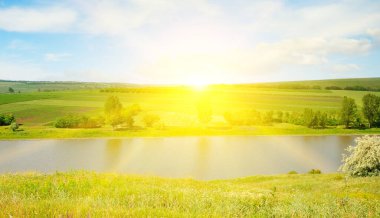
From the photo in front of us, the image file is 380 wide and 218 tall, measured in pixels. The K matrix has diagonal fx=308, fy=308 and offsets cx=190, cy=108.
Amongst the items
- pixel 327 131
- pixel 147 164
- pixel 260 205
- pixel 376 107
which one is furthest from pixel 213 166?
pixel 376 107

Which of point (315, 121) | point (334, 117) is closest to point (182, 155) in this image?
point (315, 121)

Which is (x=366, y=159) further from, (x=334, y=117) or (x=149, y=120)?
(x=334, y=117)

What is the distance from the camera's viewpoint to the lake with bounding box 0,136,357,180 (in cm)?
5288

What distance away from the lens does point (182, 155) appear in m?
64.1

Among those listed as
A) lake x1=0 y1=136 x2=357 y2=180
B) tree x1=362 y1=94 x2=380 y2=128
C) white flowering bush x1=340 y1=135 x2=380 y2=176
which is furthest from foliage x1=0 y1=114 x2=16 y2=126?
tree x1=362 y1=94 x2=380 y2=128

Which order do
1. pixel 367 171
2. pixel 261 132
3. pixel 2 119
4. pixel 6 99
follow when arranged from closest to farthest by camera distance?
pixel 367 171, pixel 261 132, pixel 2 119, pixel 6 99

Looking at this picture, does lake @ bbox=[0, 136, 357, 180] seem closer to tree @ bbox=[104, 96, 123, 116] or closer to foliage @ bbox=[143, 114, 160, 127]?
foliage @ bbox=[143, 114, 160, 127]

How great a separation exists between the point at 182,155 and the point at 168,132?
90.6 feet

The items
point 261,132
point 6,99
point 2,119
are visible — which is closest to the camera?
point 261,132

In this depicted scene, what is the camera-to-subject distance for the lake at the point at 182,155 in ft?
173

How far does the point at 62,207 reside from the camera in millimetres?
6688

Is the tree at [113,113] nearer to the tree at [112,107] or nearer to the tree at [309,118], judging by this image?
the tree at [112,107]

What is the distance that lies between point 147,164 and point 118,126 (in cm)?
4679

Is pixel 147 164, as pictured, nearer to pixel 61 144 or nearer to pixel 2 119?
pixel 61 144
